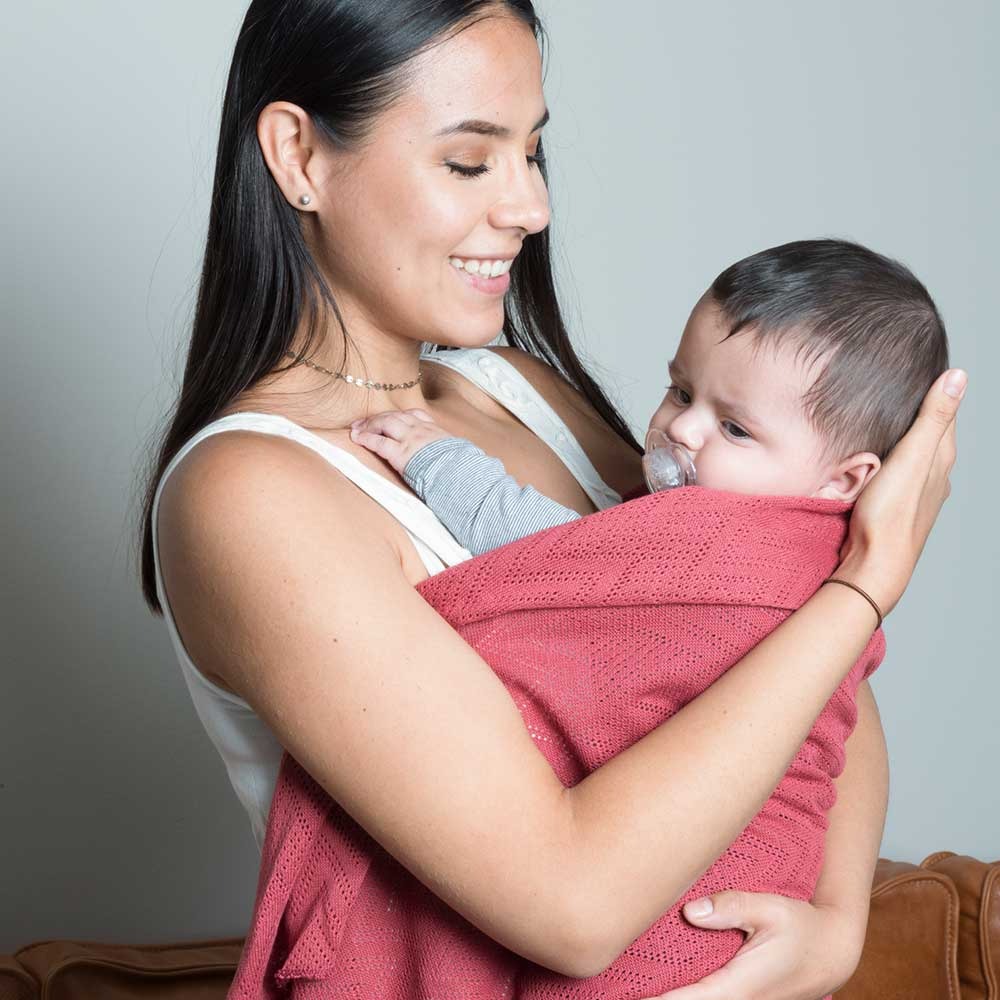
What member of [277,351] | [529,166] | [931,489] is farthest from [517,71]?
[931,489]

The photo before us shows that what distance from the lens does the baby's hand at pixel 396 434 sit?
5.07 ft

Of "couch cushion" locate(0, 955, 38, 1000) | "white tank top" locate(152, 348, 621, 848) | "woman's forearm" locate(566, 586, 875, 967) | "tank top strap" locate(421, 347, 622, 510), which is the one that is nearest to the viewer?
"woman's forearm" locate(566, 586, 875, 967)

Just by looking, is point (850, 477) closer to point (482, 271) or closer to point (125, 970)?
Answer: point (482, 271)

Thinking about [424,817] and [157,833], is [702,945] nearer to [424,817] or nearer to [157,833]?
[424,817]

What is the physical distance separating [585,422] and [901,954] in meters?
1.19

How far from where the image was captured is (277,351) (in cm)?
161

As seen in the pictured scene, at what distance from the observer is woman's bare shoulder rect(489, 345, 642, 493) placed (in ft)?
6.37

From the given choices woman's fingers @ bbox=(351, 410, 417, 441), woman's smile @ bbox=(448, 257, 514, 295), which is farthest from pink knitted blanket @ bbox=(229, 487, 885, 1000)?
woman's smile @ bbox=(448, 257, 514, 295)

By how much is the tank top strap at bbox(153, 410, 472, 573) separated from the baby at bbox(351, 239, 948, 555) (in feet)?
0.09

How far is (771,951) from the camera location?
4.54 feet

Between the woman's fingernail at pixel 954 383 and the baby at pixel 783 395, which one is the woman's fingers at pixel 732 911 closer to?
the baby at pixel 783 395

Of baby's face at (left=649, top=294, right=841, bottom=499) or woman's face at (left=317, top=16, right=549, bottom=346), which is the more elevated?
woman's face at (left=317, top=16, right=549, bottom=346)

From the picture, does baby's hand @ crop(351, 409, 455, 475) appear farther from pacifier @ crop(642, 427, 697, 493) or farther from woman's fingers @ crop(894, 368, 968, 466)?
woman's fingers @ crop(894, 368, 968, 466)

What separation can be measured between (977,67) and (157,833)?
255cm
